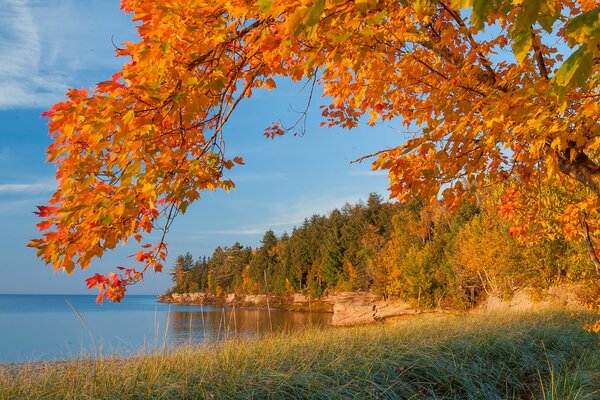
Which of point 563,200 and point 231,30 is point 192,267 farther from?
point 231,30

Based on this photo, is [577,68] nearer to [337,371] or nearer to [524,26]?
[524,26]

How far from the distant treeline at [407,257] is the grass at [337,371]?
1121 millimetres

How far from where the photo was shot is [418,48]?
4.89 meters

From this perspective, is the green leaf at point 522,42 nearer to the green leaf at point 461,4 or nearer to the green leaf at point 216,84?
the green leaf at point 461,4

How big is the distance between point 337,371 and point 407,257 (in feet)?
109

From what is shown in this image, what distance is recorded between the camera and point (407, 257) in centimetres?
3694

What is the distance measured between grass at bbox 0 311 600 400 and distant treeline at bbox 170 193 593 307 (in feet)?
3.68

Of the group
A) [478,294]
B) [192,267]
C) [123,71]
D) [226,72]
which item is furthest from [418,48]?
[192,267]

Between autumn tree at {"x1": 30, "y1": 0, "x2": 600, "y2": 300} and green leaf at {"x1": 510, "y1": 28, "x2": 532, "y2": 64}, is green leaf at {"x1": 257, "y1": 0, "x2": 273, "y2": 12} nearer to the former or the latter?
autumn tree at {"x1": 30, "y1": 0, "x2": 600, "y2": 300}

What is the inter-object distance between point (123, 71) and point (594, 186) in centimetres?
414

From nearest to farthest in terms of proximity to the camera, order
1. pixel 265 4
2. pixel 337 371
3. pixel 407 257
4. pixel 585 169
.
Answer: pixel 265 4
pixel 585 169
pixel 337 371
pixel 407 257

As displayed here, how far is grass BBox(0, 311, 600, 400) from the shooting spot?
4.11 meters

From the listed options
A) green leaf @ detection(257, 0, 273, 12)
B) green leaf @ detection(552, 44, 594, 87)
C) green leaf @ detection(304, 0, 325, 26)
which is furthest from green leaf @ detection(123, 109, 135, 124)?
green leaf @ detection(552, 44, 594, 87)

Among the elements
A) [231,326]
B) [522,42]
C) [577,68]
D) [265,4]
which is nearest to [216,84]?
[265,4]
